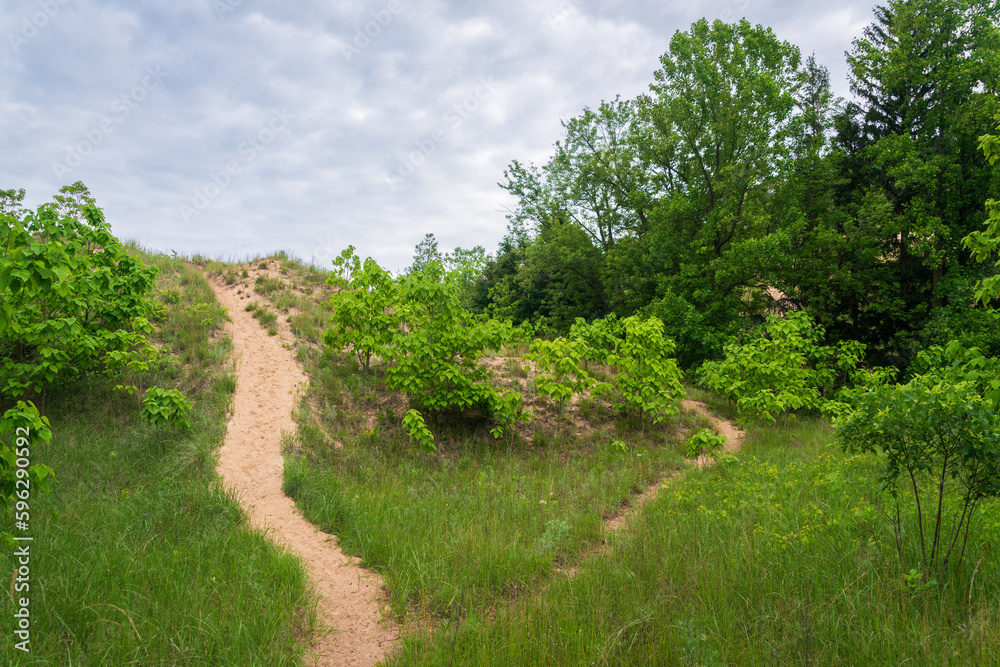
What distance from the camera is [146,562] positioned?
16.0 feet

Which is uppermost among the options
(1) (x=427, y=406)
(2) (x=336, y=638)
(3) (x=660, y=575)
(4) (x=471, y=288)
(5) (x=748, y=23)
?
(5) (x=748, y=23)

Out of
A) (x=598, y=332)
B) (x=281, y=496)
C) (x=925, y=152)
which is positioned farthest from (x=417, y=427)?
(x=925, y=152)

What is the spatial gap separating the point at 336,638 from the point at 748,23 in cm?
2565

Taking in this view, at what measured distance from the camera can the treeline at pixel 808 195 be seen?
641 inches

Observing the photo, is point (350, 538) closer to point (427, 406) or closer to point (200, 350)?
point (427, 406)

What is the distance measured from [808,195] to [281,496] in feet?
71.4

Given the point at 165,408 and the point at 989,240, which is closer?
the point at 989,240

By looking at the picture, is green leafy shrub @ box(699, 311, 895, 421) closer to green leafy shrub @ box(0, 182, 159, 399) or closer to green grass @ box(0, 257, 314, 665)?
green grass @ box(0, 257, 314, 665)

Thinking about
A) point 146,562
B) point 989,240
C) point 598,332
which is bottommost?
point 146,562

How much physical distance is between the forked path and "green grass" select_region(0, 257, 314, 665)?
0.31 metres

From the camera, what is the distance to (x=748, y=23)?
68.2ft

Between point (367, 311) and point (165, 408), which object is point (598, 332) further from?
point (165, 408)

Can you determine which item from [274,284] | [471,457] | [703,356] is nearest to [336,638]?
[471,457]

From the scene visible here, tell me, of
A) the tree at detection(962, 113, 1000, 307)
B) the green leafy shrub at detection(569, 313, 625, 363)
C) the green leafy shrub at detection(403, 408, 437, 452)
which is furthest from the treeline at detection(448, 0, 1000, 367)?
the tree at detection(962, 113, 1000, 307)
